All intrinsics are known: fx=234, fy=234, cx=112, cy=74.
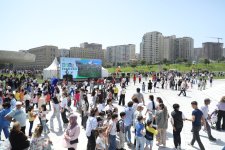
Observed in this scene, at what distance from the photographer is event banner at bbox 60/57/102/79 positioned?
1297 inches

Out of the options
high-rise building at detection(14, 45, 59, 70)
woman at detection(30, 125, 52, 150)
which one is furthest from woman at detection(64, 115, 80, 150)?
high-rise building at detection(14, 45, 59, 70)

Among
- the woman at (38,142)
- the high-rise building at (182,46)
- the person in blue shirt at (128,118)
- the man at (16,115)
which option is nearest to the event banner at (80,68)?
the man at (16,115)

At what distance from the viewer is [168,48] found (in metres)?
162

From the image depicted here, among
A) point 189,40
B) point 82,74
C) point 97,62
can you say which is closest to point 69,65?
point 82,74

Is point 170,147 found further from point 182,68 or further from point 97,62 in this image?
point 182,68

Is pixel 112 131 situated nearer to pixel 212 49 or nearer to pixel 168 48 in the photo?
pixel 168 48

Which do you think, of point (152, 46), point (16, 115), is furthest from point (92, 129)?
point (152, 46)

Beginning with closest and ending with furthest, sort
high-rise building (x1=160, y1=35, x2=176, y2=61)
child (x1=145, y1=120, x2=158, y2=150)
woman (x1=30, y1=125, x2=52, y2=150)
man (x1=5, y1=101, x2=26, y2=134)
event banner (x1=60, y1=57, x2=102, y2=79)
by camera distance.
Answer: woman (x1=30, y1=125, x2=52, y2=150) → child (x1=145, y1=120, x2=158, y2=150) → man (x1=5, y1=101, x2=26, y2=134) → event banner (x1=60, y1=57, x2=102, y2=79) → high-rise building (x1=160, y1=35, x2=176, y2=61)

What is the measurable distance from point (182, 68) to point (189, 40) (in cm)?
9843

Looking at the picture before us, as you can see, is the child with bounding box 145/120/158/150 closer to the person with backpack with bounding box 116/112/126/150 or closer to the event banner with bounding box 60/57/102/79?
the person with backpack with bounding box 116/112/126/150

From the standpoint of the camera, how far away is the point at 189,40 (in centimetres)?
16850

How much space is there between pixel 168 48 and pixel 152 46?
41.6 feet

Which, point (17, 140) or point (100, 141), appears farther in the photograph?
point (100, 141)

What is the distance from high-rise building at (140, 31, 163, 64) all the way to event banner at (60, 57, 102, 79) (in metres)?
123
